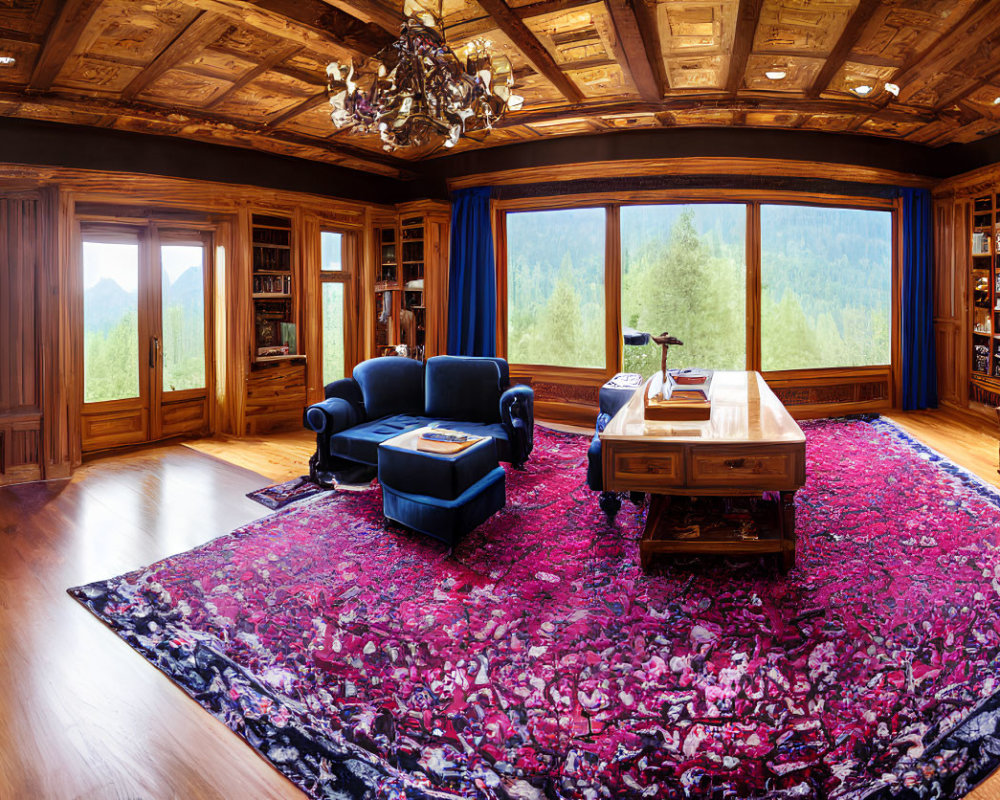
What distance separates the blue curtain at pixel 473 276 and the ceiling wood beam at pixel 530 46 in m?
2.13

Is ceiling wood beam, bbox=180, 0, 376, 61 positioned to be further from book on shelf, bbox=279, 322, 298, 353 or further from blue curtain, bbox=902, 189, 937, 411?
blue curtain, bbox=902, 189, 937, 411

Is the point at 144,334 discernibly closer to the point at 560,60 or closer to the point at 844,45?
the point at 560,60

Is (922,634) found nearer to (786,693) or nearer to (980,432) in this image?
(786,693)

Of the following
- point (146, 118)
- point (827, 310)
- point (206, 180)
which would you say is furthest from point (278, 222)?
point (827, 310)

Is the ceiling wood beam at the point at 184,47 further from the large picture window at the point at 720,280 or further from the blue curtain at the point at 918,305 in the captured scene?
the blue curtain at the point at 918,305

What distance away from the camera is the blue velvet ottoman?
348cm

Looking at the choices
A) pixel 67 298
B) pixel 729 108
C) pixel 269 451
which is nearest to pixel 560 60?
pixel 729 108

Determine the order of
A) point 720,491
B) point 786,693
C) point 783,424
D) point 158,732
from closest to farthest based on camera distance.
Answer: point 158,732
point 786,693
point 720,491
point 783,424

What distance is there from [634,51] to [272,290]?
450cm

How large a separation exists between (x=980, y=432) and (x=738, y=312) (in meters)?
2.57

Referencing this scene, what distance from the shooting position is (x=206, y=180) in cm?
626

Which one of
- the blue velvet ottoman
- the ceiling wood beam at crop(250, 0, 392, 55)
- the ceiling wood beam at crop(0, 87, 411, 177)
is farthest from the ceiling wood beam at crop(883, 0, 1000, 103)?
the ceiling wood beam at crop(0, 87, 411, 177)

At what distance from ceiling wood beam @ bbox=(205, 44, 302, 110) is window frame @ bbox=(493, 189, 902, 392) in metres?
3.10

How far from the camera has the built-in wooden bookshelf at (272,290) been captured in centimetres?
673
